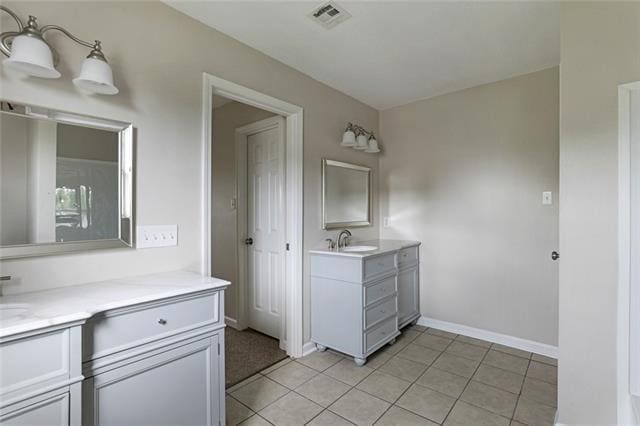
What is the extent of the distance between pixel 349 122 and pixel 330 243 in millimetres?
1307

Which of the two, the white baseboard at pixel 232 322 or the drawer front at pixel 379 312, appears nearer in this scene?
the drawer front at pixel 379 312

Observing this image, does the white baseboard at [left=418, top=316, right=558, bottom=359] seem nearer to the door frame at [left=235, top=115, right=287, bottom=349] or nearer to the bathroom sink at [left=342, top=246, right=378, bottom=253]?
the bathroom sink at [left=342, top=246, right=378, bottom=253]

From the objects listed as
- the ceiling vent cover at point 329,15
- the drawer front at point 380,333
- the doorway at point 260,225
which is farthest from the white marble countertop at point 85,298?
the ceiling vent cover at point 329,15

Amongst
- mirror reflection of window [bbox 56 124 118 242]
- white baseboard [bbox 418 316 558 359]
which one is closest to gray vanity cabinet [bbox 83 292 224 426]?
mirror reflection of window [bbox 56 124 118 242]

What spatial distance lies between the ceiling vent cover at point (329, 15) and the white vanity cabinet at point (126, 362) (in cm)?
169

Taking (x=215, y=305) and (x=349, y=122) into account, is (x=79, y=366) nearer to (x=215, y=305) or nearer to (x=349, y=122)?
(x=215, y=305)

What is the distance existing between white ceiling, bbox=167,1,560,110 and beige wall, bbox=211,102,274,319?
1.08 m

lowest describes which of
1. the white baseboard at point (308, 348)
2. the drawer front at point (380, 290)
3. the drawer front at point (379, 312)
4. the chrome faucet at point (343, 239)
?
the white baseboard at point (308, 348)

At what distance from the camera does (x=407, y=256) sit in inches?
122

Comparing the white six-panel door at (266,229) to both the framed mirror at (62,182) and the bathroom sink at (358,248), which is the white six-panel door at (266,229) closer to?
the bathroom sink at (358,248)

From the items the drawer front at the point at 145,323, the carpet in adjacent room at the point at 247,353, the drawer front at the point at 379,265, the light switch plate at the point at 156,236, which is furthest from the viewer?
the drawer front at the point at 379,265

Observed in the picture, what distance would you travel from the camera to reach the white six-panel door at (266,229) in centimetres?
281

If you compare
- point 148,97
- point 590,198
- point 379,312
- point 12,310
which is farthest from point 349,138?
point 12,310

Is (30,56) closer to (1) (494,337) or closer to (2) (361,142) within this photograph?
(2) (361,142)
